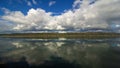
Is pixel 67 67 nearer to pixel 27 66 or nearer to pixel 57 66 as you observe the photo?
pixel 57 66

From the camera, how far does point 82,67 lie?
20281 mm

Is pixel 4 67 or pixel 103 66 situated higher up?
pixel 4 67

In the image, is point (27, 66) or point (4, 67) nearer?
point (4, 67)

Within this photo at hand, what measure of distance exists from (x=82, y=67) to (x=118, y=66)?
4.53 m

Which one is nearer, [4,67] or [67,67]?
[4,67]

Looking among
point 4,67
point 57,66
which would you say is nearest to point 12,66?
point 4,67

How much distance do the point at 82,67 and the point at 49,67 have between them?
12.6ft

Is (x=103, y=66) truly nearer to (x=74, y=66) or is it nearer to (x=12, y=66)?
(x=74, y=66)

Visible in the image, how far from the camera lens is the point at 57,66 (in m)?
20.5

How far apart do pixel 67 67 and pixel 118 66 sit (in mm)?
6254

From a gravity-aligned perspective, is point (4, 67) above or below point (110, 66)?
above

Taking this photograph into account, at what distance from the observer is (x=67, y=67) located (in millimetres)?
20344

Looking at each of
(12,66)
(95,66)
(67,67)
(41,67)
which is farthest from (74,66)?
(12,66)

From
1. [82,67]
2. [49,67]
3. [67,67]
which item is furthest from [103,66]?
[49,67]
